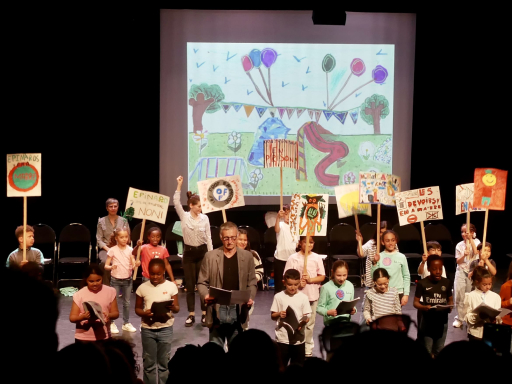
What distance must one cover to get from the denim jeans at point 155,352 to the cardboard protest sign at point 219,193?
2656 millimetres

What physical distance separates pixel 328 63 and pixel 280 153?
271 cm

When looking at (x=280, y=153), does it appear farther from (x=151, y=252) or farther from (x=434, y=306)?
(x=434, y=306)

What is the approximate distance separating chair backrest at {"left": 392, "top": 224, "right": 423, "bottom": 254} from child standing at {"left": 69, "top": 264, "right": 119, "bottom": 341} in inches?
251

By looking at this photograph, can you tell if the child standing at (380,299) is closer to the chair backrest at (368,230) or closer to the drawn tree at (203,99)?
the chair backrest at (368,230)

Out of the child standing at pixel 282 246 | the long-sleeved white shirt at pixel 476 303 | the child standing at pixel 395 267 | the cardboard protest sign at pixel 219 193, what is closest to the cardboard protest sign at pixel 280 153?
the cardboard protest sign at pixel 219 193

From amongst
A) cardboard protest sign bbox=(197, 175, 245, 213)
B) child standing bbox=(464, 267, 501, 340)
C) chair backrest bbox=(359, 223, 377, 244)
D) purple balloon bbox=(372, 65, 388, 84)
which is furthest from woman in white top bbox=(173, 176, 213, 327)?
purple balloon bbox=(372, 65, 388, 84)

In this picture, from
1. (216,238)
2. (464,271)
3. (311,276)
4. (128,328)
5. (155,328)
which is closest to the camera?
(155,328)

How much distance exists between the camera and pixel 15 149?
10.1 meters

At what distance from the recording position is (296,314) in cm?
550

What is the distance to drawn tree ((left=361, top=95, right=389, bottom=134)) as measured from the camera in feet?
Answer: 34.2

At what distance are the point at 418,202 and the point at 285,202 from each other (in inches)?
129

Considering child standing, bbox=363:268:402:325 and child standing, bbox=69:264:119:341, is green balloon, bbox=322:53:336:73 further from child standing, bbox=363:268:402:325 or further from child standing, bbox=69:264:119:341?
child standing, bbox=69:264:119:341

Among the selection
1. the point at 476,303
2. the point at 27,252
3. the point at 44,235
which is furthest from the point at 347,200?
the point at 44,235

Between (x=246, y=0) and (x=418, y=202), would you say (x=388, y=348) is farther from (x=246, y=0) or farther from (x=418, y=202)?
(x=246, y=0)
